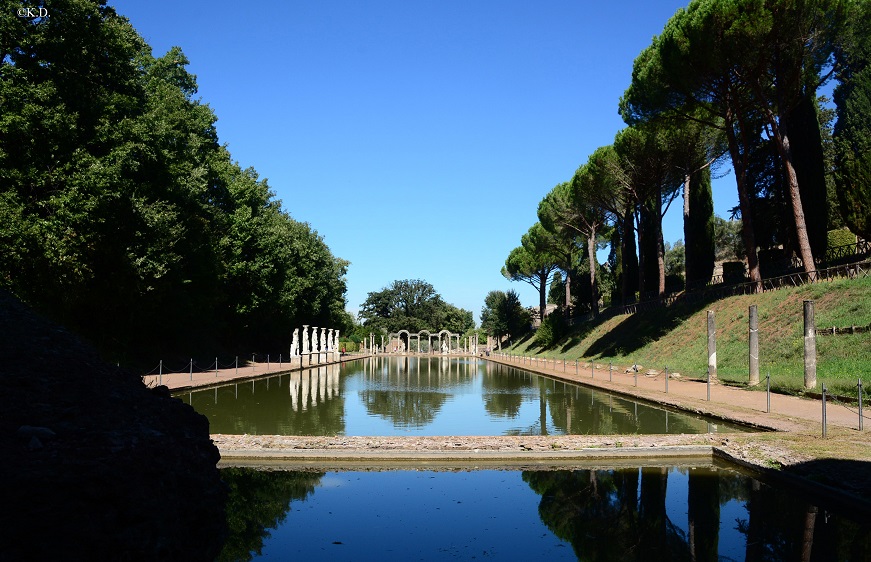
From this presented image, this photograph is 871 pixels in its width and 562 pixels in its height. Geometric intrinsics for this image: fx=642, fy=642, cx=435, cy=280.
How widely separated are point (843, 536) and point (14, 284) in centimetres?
1929

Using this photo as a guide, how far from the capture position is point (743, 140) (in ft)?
91.2

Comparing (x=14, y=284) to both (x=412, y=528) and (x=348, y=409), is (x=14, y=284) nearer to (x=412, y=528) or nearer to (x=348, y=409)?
(x=348, y=409)

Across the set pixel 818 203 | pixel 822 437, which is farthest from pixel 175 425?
pixel 818 203

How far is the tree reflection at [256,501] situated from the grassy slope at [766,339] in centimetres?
1275

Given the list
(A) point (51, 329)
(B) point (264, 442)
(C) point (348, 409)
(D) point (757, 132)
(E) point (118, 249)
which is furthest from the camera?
(D) point (757, 132)

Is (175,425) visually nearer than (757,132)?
Yes

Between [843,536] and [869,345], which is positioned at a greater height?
[869,345]

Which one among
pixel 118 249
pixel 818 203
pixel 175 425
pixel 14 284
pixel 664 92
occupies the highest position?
pixel 664 92

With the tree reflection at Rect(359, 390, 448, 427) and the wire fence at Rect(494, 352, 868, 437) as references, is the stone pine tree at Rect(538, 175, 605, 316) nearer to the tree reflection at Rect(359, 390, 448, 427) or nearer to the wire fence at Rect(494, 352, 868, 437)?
the wire fence at Rect(494, 352, 868, 437)

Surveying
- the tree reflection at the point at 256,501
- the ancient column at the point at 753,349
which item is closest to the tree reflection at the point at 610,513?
the tree reflection at the point at 256,501

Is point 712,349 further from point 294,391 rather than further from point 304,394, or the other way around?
point 294,391

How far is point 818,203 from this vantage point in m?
29.5

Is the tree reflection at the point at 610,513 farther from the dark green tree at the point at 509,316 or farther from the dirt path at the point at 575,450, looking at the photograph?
the dark green tree at the point at 509,316

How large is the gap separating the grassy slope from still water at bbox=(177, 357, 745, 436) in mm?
4854
